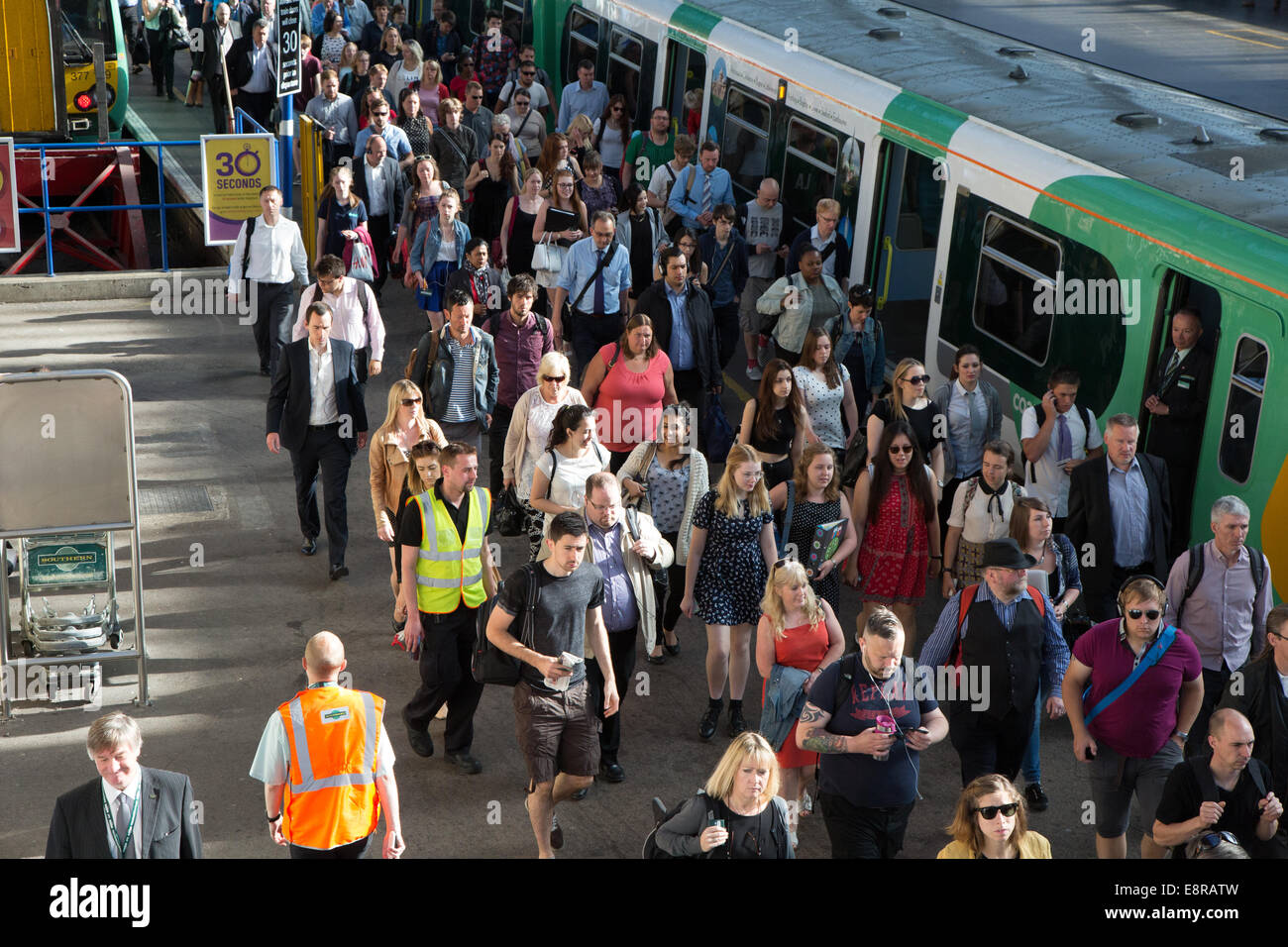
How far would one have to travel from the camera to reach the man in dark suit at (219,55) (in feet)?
71.6

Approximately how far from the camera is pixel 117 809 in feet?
19.0

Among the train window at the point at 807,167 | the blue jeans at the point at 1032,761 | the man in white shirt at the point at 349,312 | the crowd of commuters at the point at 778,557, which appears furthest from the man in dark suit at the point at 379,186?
the blue jeans at the point at 1032,761

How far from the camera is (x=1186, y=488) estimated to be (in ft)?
30.0

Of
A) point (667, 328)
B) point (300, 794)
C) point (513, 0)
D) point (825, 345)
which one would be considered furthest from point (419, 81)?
point (300, 794)

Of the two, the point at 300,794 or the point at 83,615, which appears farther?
the point at 83,615

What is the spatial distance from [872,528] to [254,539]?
14.7ft

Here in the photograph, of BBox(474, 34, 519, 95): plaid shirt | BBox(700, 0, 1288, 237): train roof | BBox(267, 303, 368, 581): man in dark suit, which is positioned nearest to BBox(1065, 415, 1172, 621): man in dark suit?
BBox(700, 0, 1288, 237): train roof

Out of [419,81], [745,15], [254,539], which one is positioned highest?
[745,15]

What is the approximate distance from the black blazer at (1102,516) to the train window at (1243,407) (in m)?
0.39

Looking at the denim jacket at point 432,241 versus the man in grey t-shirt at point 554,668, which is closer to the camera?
the man in grey t-shirt at point 554,668

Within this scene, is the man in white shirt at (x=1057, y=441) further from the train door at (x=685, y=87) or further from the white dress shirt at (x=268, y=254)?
the train door at (x=685, y=87)

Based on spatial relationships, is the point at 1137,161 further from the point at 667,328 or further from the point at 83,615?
the point at 83,615

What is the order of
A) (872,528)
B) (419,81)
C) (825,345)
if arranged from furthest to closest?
(419,81) → (825,345) → (872,528)

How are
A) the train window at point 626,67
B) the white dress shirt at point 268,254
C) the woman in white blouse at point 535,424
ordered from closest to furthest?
the woman in white blouse at point 535,424, the white dress shirt at point 268,254, the train window at point 626,67
